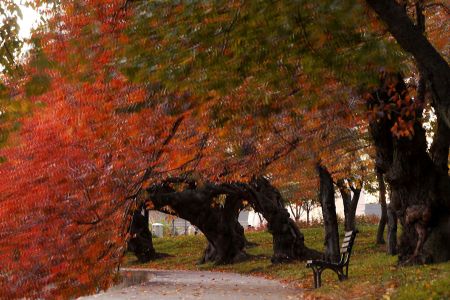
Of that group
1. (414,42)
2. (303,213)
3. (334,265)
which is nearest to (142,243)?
(334,265)

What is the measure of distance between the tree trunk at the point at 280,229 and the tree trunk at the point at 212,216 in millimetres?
→ 1880

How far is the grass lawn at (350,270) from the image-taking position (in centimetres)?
1243

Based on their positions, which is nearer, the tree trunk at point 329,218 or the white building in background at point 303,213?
the tree trunk at point 329,218

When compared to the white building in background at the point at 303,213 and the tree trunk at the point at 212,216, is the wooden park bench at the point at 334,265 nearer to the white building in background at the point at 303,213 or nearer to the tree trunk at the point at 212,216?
the tree trunk at the point at 212,216

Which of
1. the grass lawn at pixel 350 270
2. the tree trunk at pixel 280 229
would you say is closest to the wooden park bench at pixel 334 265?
the grass lawn at pixel 350 270

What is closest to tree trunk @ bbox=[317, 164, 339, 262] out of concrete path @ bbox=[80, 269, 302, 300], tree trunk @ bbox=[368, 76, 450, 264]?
concrete path @ bbox=[80, 269, 302, 300]

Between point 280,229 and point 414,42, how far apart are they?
21.6 m

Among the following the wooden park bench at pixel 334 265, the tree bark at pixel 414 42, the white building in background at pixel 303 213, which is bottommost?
the wooden park bench at pixel 334 265

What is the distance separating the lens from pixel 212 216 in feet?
107

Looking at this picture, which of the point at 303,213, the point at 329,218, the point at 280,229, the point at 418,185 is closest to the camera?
the point at 418,185

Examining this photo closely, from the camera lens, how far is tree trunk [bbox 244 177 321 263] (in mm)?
29344

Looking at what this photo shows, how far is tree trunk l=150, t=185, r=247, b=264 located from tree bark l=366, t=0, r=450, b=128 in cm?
2216

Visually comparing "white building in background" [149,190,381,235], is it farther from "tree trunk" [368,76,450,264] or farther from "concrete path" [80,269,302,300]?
"tree trunk" [368,76,450,264]

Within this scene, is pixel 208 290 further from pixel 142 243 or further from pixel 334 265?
pixel 142 243
